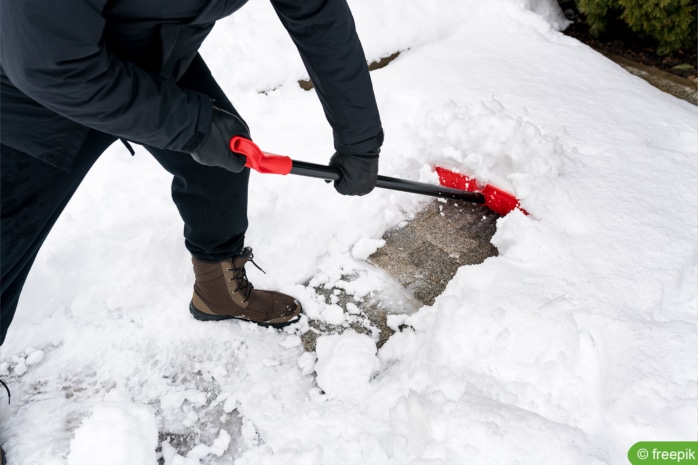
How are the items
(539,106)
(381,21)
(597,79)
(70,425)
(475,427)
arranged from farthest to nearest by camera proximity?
(381,21) < (597,79) < (539,106) < (70,425) < (475,427)

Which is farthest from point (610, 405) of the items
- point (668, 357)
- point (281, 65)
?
point (281, 65)

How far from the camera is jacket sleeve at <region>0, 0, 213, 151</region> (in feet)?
3.12

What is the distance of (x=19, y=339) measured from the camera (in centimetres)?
182

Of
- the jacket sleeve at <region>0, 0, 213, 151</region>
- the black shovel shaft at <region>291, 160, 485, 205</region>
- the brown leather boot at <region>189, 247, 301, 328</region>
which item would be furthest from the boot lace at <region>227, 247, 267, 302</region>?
the jacket sleeve at <region>0, 0, 213, 151</region>

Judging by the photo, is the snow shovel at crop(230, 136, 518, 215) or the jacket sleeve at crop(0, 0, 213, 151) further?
the snow shovel at crop(230, 136, 518, 215)

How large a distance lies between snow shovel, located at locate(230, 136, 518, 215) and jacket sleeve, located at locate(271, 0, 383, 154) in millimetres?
119

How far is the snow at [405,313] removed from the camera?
1.45 meters

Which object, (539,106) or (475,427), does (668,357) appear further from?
(539,106)

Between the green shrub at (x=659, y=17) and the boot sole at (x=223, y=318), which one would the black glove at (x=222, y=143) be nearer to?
the boot sole at (x=223, y=318)

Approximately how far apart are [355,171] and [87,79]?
801 mm

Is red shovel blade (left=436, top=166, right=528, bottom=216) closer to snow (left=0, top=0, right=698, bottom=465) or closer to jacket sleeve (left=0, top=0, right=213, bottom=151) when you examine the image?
snow (left=0, top=0, right=698, bottom=465)

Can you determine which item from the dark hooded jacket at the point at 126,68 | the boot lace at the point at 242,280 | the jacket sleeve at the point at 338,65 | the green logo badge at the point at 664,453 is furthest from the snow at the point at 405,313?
the dark hooded jacket at the point at 126,68

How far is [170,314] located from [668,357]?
1579 millimetres

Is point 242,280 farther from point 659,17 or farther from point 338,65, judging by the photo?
point 659,17
